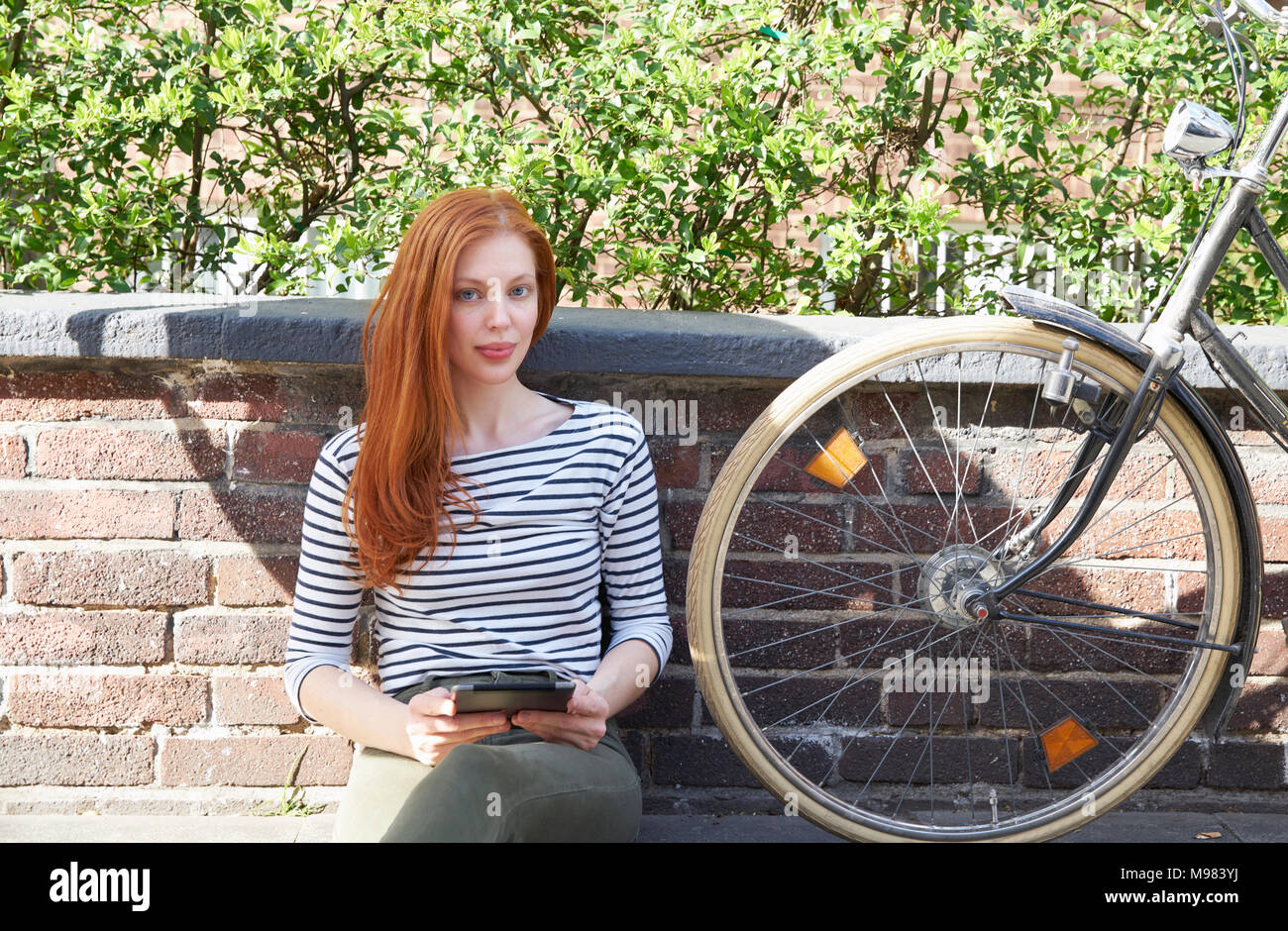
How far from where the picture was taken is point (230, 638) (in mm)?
2303

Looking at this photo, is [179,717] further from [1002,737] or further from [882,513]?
[1002,737]

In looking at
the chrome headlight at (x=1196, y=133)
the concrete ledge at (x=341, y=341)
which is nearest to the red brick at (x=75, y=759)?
the concrete ledge at (x=341, y=341)

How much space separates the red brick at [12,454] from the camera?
2.25m

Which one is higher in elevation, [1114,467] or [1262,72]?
[1262,72]

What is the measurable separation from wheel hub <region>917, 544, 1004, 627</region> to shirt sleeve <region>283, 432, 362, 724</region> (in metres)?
0.99

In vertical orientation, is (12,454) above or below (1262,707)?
above

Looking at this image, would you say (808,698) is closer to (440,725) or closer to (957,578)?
(957,578)

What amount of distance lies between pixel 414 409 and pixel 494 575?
30 centimetres

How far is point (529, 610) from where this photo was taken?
6.35 feet

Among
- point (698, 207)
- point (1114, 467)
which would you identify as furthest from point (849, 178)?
point (1114, 467)

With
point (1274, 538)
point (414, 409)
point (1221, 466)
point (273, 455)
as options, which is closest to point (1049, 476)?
point (1221, 466)

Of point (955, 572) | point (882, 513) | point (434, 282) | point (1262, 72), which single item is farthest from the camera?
point (1262, 72)

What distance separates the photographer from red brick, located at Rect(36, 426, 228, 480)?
2.26 meters

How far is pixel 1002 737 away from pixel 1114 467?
2.30 feet
